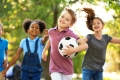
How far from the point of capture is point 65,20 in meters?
6.99

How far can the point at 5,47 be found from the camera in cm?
812

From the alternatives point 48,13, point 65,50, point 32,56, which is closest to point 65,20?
point 65,50

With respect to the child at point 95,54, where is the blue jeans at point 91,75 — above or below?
below

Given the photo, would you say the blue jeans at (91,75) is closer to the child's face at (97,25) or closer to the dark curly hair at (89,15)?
the child's face at (97,25)

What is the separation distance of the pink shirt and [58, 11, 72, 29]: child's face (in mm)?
115

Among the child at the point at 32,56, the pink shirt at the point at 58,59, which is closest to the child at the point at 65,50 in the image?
the pink shirt at the point at 58,59

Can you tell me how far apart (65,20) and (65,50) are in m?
0.59

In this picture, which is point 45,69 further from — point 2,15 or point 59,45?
point 59,45

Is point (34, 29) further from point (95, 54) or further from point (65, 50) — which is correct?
point (65, 50)

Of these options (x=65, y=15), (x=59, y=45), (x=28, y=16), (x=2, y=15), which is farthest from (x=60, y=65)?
(x=28, y=16)

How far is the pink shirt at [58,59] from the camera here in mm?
6848

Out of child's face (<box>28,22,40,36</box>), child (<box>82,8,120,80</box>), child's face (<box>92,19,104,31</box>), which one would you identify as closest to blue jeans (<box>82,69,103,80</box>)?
child (<box>82,8,120,80</box>)

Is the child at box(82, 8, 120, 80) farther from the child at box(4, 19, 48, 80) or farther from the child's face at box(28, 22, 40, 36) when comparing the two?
the child's face at box(28, 22, 40, 36)

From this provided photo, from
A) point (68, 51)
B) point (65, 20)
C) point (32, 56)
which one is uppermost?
point (65, 20)
